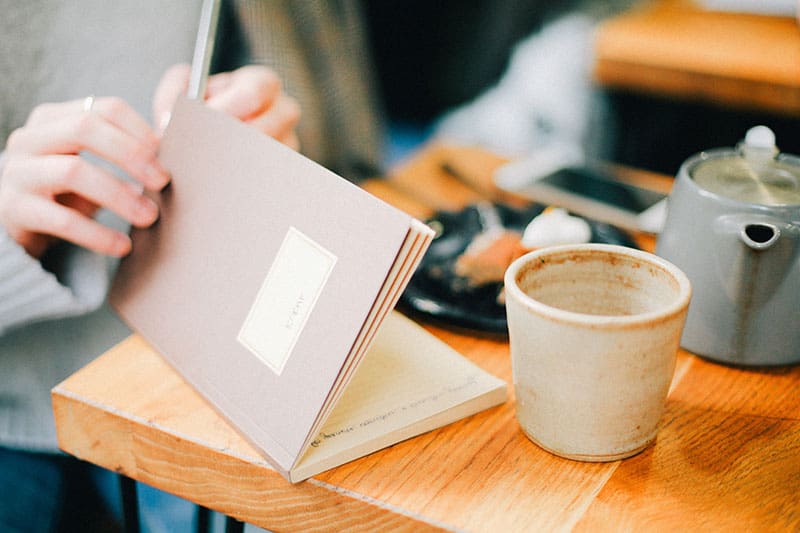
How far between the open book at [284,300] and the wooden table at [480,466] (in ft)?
0.06

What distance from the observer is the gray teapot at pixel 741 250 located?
1.69ft

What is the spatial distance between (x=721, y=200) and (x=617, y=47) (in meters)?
1.18

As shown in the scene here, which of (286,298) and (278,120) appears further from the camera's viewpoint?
(278,120)

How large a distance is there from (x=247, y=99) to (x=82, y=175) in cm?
17

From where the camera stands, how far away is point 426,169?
98 cm

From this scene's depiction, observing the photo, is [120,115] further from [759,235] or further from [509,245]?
[759,235]

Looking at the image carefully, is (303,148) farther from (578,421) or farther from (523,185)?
(578,421)

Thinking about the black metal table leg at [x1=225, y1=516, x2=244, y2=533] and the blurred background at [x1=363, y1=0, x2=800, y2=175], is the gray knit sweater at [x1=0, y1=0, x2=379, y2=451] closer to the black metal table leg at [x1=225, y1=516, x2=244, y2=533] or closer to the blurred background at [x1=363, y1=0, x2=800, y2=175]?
the black metal table leg at [x1=225, y1=516, x2=244, y2=533]

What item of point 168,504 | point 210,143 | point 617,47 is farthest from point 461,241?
point 617,47

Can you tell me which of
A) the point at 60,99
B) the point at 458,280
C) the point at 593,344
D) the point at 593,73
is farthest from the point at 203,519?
the point at 593,73

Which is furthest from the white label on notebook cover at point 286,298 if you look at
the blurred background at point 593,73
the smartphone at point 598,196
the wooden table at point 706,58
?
the wooden table at point 706,58

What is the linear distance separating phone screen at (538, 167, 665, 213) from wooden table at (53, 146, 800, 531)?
30 cm

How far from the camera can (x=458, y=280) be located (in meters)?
0.70

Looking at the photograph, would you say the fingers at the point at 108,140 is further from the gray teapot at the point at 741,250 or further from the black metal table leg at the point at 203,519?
the gray teapot at the point at 741,250
